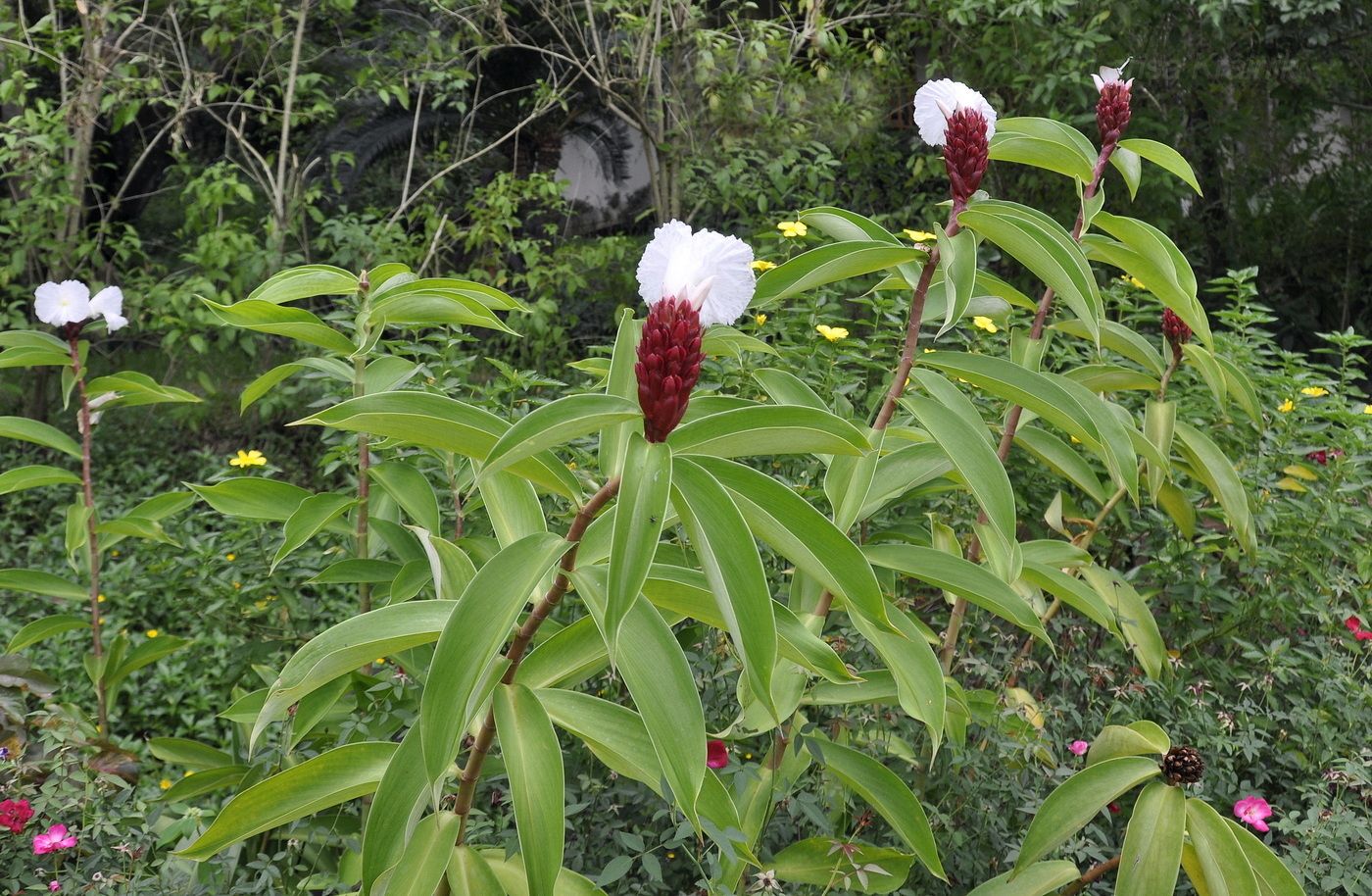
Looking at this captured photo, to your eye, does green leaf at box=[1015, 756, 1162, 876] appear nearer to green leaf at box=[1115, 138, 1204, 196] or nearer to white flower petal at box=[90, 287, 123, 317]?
green leaf at box=[1115, 138, 1204, 196]

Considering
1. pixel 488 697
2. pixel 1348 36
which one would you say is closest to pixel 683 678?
pixel 488 697

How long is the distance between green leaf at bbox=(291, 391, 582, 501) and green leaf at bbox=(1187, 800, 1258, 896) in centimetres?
107

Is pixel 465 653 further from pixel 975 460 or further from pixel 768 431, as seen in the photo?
pixel 975 460

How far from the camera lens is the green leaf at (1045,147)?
167 centimetres

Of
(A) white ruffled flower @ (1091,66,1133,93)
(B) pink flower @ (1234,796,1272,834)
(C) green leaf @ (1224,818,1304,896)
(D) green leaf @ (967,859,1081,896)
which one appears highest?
(A) white ruffled flower @ (1091,66,1133,93)

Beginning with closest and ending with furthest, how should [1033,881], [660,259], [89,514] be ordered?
[660,259] → [1033,881] → [89,514]

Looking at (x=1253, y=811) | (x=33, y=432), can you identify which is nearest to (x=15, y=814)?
(x=33, y=432)

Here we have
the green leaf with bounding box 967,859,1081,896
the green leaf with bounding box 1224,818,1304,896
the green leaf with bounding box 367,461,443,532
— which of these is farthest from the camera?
the green leaf with bounding box 367,461,443,532

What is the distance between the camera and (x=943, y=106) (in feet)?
5.20

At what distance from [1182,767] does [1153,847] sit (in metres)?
0.12

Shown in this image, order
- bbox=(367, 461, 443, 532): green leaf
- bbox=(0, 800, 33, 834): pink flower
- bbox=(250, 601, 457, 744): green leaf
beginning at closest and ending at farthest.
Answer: bbox=(250, 601, 457, 744): green leaf, bbox=(0, 800, 33, 834): pink flower, bbox=(367, 461, 443, 532): green leaf

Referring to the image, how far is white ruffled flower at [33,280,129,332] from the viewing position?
7.69ft

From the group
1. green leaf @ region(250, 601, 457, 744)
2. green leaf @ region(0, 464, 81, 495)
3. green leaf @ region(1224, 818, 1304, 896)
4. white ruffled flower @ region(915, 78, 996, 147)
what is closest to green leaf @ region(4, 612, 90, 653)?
green leaf @ region(0, 464, 81, 495)

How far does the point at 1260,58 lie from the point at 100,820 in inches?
278
